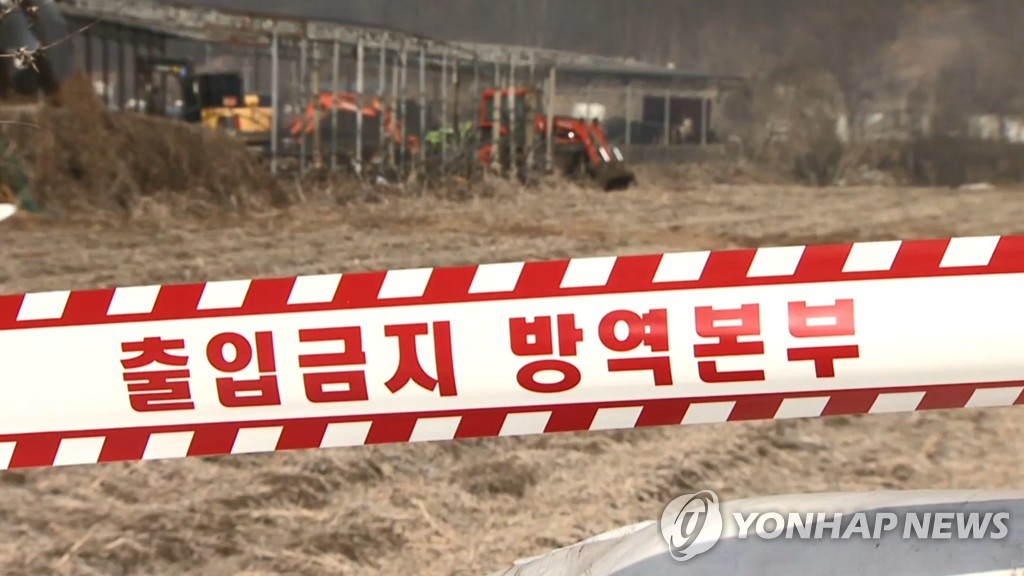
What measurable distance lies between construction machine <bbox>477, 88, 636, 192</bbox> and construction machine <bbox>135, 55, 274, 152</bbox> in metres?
3.25

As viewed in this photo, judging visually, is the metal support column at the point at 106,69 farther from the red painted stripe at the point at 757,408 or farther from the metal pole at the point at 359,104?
the red painted stripe at the point at 757,408

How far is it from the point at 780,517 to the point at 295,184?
1007 cm

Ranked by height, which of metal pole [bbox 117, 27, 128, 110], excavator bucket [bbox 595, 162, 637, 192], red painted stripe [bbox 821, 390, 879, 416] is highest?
red painted stripe [bbox 821, 390, 879, 416]

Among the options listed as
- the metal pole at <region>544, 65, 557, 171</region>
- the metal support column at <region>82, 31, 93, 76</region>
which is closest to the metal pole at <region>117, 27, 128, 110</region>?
the metal support column at <region>82, 31, 93, 76</region>

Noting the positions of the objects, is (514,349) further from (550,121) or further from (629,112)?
(629,112)

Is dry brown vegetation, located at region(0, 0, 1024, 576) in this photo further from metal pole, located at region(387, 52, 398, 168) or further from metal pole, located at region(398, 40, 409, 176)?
metal pole, located at region(387, 52, 398, 168)

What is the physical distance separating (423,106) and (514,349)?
11785 millimetres

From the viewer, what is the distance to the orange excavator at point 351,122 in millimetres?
12367

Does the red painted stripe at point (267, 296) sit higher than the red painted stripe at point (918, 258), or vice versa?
the red painted stripe at point (918, 258)

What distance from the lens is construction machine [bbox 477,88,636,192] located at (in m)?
12.5

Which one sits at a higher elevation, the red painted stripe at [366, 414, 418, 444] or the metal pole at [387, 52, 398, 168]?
the red painted stripe at [366, 414, 418, 444]

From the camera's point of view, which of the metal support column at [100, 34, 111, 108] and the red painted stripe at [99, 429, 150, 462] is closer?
the red painted stripe at [99, 429, 150, 462]

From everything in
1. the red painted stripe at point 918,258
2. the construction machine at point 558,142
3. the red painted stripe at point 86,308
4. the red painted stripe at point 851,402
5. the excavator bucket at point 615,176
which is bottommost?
the excavator bucket at point 615,176

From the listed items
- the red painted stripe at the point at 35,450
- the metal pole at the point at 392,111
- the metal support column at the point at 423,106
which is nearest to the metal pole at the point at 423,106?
the metal support column at the point at 423,106
